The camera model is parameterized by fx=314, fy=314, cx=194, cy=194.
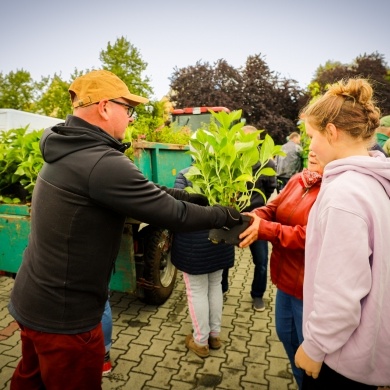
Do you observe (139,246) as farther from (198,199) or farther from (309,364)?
(309,364)

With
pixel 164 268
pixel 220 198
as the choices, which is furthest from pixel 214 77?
pixel 220 198

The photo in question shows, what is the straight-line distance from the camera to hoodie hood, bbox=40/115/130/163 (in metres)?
1.62

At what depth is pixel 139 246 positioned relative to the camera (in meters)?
3.73

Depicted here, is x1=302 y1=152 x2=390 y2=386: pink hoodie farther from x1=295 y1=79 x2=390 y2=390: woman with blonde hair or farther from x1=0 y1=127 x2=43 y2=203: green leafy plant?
x1=0 y1=127 x2=43 y2=203: green leafy plant

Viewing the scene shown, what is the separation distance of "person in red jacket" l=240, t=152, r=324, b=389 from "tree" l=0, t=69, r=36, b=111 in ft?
83.1

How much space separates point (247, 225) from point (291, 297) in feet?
1.87

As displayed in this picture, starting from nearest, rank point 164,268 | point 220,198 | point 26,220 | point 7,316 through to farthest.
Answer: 1. point 220,198
2. point 26,220
3. point 7,316
4. point 164,268

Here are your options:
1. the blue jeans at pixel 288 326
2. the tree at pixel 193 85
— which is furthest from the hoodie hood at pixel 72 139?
the tree at pixel 193 85

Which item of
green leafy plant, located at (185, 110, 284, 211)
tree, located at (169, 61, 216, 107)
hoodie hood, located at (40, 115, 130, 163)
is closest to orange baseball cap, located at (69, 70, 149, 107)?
hoodie hood, located at (40, 115, 130, 163)

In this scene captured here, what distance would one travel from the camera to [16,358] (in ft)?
10.3

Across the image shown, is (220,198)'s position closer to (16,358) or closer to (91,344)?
(91,344)

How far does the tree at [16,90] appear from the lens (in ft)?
74.8

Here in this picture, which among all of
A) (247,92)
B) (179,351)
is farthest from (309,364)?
(247,92)

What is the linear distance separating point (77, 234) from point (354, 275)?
129 cm
